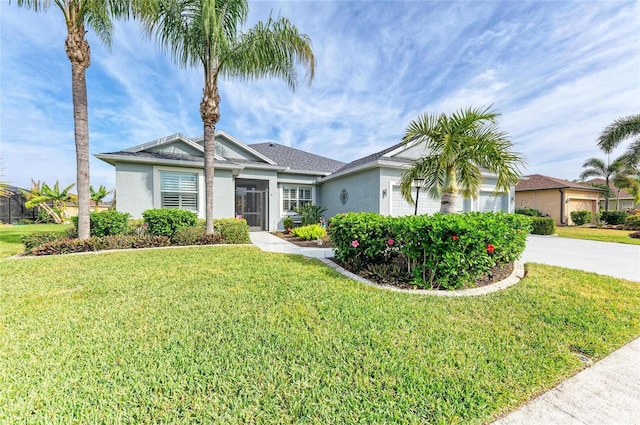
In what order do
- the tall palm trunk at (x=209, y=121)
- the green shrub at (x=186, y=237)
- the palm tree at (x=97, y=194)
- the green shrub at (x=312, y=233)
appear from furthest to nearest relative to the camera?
the palm tree at (x=97, y=194), the green shrub at (x=312, y=233), the tall palm trunk at (x=209, y=121), the green shrub at (x=186, y=237)

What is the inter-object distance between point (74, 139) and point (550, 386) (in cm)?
1249

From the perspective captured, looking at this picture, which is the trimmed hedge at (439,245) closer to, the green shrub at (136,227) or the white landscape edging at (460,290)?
the white landscape edging at (460,290)

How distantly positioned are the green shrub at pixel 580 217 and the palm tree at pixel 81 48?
31511mm

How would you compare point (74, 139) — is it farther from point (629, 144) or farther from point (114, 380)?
point (629, 144)

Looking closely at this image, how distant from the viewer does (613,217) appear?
20469 millimetres

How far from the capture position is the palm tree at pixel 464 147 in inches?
267

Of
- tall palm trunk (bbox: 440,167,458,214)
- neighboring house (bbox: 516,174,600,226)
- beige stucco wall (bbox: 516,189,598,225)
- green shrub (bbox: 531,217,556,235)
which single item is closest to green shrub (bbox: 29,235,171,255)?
tall palm trunk (bbox: 440,167,458,214)

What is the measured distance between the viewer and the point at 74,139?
812cm

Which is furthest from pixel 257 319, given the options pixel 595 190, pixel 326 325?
pixel 595 190

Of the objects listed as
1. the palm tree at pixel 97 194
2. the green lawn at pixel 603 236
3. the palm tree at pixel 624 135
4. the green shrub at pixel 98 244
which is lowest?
the green lawn at pixel 603 236

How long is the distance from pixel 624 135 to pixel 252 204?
25.9m

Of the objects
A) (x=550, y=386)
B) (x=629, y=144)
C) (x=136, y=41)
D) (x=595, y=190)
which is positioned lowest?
(x=550, y=386)

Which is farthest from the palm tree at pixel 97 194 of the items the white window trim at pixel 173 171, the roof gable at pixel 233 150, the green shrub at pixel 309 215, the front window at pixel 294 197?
the green shrub at pixel 309 215

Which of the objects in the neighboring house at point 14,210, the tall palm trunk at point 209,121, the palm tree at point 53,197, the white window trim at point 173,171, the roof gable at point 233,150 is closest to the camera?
the tall palm trunk at point 209,121
